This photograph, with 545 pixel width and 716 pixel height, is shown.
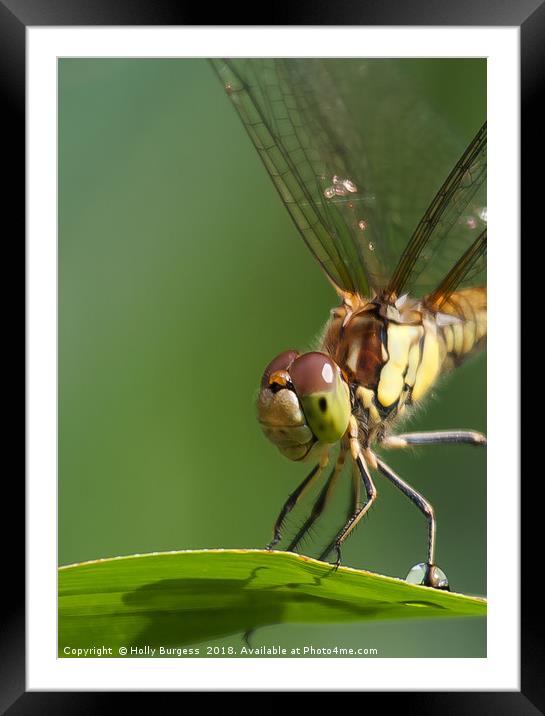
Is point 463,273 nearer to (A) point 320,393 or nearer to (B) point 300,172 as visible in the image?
(B) point 300,172

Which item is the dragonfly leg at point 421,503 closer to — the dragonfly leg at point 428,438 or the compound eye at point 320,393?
the dragonfly leg at point 428,438

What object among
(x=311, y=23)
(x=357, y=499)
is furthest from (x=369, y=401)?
(x=311, y=23)

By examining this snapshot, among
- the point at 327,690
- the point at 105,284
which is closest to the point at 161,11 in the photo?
the point at 105,284

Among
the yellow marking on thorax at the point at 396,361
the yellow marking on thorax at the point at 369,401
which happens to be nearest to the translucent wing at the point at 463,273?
the yellow marking on thorax at the point at 396,361

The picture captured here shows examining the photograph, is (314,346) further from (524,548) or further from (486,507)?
(524,548)

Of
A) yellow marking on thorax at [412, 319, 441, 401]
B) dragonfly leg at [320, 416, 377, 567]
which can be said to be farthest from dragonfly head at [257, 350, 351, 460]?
yellow marking on thorax at [412, 319, 441, 401]

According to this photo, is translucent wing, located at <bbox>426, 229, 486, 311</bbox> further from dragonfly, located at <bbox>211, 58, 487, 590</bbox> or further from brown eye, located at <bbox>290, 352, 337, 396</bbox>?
brown eye, located at <bbox>290, 352, 337, 396</bbox>
